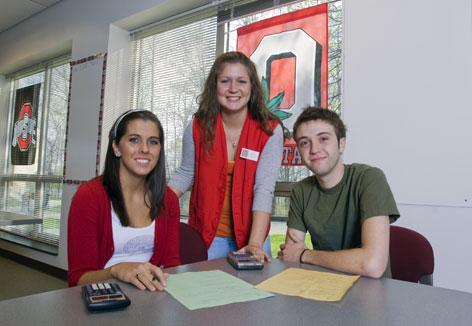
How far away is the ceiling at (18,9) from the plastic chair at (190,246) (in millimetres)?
3788

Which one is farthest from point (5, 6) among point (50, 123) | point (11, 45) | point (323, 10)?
point (323, 10)

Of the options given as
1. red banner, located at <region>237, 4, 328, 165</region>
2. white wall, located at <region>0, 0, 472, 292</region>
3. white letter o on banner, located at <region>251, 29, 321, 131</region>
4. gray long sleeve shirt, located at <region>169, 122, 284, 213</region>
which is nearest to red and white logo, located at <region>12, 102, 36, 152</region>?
red banner, located at <region>237, 4, 328, 165</region>

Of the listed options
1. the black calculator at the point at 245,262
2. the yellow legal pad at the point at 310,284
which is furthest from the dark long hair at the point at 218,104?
the yellow legal pad at the point at 310,284

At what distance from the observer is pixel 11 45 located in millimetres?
4863

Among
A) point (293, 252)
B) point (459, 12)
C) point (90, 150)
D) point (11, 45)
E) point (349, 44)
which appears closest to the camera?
point (293, 252)

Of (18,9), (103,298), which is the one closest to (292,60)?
(103,298)

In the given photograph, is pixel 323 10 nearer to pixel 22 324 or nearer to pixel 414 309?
pixel 414 309

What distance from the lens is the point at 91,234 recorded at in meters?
1.16

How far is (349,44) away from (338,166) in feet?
3.28

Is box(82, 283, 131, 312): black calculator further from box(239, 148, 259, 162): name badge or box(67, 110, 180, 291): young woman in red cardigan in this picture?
box(239, 148, 259, 162): name badge

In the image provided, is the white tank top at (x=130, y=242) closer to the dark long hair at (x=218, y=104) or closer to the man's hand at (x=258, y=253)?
the man's hand at (x=258, y=253)

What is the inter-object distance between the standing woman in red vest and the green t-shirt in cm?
18

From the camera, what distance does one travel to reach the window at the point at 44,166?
420 centimetres

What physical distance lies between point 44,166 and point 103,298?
4.27 m
